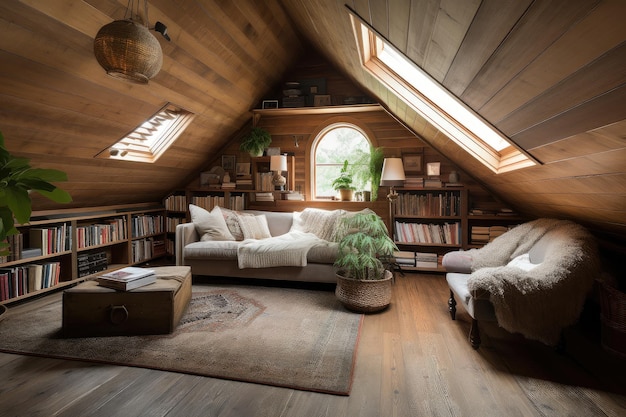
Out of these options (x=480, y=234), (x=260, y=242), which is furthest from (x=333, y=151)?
(x=480, y=234)

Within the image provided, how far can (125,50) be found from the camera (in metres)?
1.90

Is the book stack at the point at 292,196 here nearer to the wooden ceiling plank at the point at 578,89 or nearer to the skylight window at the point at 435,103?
the skylight window at the point at 435,103

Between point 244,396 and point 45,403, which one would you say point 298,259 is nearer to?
point 244,396

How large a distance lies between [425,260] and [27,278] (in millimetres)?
4266

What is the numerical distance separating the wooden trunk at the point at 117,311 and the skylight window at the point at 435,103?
7.90ft

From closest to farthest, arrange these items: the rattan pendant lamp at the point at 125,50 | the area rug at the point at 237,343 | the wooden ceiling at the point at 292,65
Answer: the wooden ceiling at the point at 292,65
the rattan pendant lamp at the point at 125,50
the area rug at the point at 237,343

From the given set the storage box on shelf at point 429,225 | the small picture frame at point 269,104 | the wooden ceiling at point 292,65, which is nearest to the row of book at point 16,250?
the wooden ceiling at point 292,65

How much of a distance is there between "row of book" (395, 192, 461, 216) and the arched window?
1.94 feet

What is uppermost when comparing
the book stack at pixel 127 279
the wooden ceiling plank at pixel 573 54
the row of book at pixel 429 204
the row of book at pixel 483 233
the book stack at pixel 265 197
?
the wooden ceiling plank at pixel 573 54

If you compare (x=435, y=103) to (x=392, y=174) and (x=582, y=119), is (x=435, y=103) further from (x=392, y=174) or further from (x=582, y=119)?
(x=582, y=119)

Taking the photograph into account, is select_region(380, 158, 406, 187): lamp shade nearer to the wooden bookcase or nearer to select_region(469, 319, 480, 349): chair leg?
select_region(469, 319, 480, 349): chair leg

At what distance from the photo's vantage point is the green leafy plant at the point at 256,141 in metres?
4.90

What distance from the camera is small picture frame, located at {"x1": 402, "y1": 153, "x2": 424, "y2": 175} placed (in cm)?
464

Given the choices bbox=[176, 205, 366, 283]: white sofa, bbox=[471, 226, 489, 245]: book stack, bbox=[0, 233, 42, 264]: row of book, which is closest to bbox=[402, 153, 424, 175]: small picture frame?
bbox=[471, 226, 489, 245]: book stack
